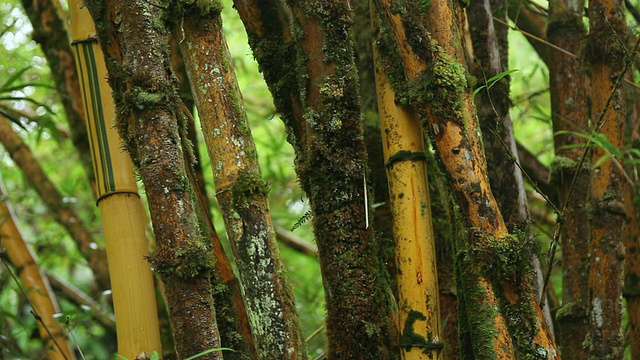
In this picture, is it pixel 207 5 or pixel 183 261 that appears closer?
pixel 183 261

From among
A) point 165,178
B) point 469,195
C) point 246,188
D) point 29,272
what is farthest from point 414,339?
point 29,272

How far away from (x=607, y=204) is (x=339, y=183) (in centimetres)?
76

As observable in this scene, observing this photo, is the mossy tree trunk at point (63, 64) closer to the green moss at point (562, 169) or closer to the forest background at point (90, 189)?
the forest background at point (90, 189)

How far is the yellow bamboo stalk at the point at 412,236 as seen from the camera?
145 cm

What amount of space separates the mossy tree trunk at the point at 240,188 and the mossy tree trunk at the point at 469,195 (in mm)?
350

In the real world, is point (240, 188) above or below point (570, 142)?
below

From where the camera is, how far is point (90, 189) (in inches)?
130

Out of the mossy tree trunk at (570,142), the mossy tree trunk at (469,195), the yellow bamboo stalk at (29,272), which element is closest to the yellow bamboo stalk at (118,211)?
the mossy tree trunk at (469,195)

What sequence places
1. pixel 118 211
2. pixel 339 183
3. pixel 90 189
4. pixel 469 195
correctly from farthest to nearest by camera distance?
pixel 90 189 < pixel 118 211 < pixel 339 183 < pixel 469 195

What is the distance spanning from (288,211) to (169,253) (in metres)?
2.65

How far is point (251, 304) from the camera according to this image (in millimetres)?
1430

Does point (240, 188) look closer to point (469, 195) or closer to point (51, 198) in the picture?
point (469, 195)

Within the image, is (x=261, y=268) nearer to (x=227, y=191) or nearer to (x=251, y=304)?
(x=251, y=304)

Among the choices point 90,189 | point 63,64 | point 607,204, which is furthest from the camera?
point 90,189
